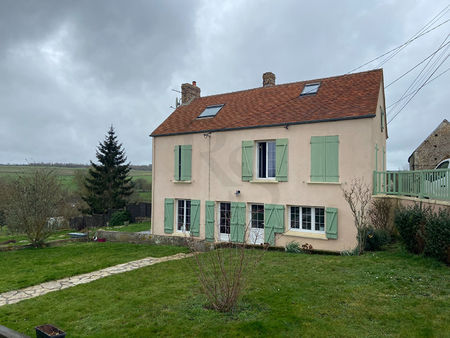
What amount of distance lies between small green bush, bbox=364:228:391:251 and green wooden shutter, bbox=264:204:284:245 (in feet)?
10.8

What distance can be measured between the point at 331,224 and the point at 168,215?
320 inches

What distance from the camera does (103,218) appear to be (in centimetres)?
2386

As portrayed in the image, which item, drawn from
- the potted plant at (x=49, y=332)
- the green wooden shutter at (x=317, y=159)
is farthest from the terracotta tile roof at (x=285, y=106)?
the potted plant at (x=49, y=332)

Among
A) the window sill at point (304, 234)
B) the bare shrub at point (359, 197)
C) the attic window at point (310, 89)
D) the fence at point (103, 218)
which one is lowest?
the fence at point (103, 218)

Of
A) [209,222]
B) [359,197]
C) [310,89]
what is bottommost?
[209,222]

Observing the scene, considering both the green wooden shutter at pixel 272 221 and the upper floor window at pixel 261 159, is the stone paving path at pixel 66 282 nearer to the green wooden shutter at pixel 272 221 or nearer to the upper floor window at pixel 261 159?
the green wooden shutter at pixel 272 221

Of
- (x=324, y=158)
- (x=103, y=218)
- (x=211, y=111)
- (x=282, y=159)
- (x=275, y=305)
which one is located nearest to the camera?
(x=275, y=305)

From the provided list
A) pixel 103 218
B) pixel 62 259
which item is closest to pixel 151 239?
pixel 62 259

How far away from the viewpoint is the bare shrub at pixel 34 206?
12.5 metres

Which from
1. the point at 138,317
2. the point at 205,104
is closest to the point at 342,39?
the point at 205,104

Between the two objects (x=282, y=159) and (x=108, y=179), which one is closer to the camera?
(x=282, y=159)

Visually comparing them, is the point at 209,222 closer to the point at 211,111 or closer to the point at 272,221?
the point at 272,221

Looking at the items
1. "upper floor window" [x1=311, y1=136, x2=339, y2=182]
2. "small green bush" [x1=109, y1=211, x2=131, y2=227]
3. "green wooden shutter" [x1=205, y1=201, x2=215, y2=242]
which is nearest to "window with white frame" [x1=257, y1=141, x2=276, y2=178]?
"upper floor window" [x1=311, y1=136, x2=339, y2=182]

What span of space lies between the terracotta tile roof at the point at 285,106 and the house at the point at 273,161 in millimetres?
45
